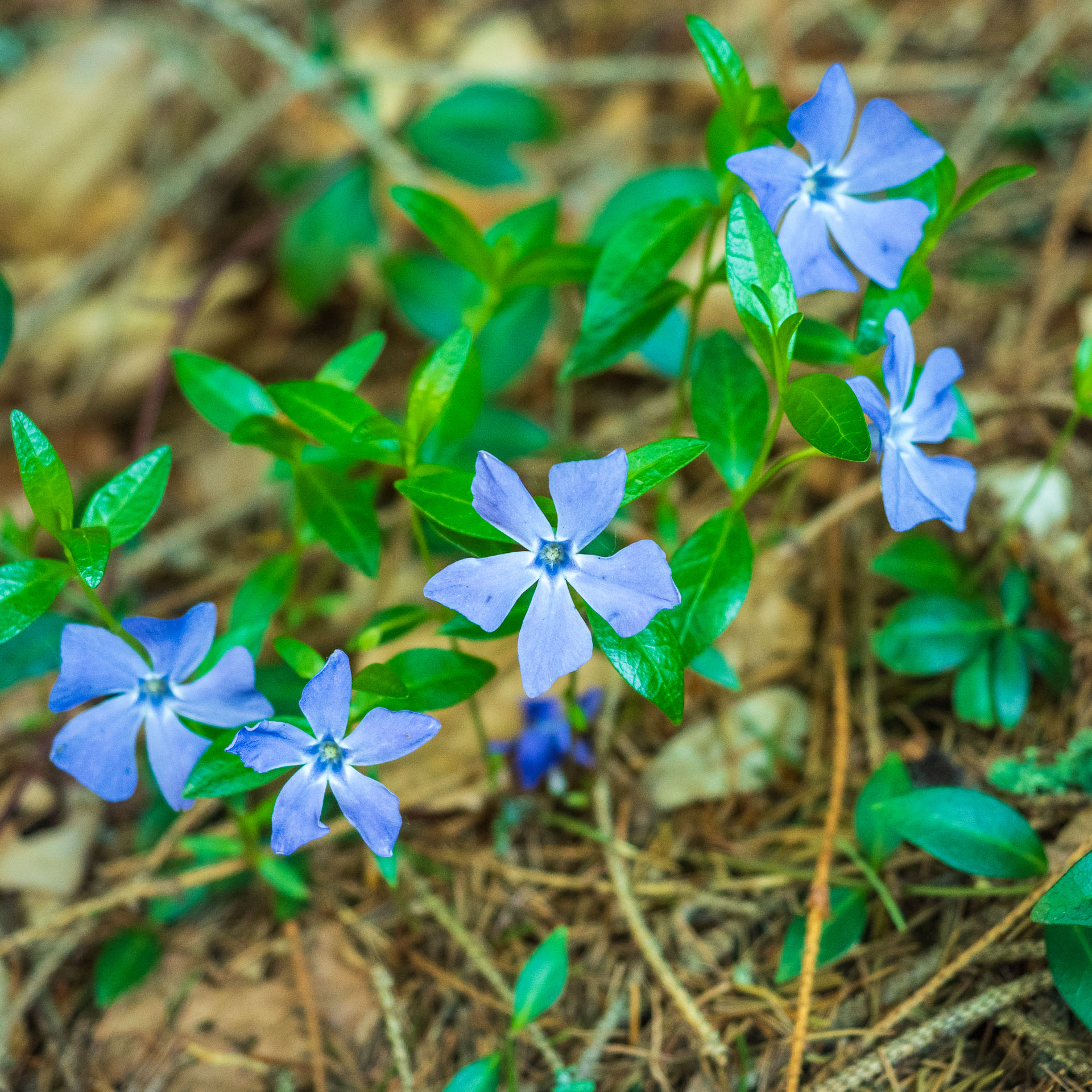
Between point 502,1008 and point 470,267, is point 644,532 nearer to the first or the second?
point 470,267

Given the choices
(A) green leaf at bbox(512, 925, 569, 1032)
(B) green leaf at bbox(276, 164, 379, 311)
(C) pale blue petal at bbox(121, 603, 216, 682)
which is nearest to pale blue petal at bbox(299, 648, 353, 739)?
(C) pale blue petal at bbox(121, 603, 216, 682)

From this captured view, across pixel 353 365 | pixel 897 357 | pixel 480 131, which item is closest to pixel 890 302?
pixel 897 357

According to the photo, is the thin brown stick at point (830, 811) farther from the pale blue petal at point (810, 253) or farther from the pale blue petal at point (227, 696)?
the pale blue petal at point (227, 696)

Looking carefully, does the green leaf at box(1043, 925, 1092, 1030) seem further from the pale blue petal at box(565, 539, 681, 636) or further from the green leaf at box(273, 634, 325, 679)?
the green leaf at box(273, 634, 325, 679)

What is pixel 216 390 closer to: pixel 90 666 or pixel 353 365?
pixel 353 365

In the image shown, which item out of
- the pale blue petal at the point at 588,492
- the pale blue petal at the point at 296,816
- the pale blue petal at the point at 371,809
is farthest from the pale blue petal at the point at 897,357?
the pale blue petal at the point at 296,816
